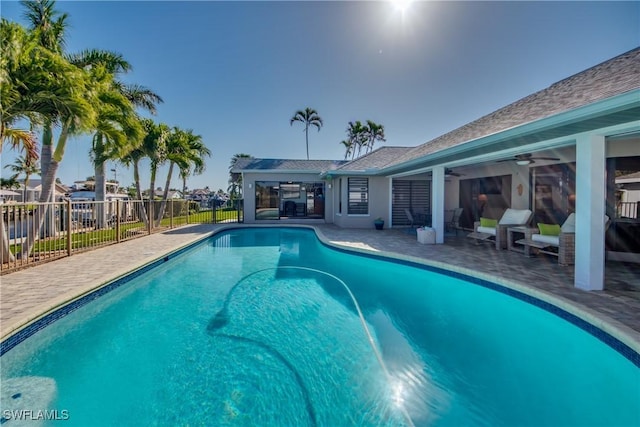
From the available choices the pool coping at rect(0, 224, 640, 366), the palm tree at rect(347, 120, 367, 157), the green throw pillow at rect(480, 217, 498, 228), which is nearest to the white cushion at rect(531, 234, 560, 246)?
the green throw pillow at rect(480, 217, 498, 228)

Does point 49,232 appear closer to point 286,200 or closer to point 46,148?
point 46,148

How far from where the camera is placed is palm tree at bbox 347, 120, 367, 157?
3384 centimetres

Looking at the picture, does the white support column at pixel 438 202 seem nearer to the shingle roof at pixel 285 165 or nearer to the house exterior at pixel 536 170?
the house exterior at pixel 536 170

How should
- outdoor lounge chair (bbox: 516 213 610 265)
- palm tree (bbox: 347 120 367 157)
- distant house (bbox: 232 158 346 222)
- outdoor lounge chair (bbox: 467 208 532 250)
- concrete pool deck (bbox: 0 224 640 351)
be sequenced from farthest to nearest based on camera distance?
palm tree (bbox: 347 120 367 157), distant house (bbox: 232 158 346 222), outdoor lounge chair (bbox: 467 208 532 250), outdoor lounge chair (bbox: 516 213 610 265), concrete pool deck (bbox: 0 224 640 351)

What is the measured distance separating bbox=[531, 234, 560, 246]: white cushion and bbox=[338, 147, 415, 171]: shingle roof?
25.1 feet

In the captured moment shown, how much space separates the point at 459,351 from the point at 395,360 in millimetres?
955

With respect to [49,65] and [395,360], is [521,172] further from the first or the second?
[49,65]

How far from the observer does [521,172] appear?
1023 cm

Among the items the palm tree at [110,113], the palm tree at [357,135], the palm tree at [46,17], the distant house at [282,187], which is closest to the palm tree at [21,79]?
the palm tree at [110,113]

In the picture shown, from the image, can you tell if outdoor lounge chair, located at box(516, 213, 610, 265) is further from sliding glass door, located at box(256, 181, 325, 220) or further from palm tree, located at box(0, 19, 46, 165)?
sliding glass door, located at box(256, 181, 325, 220)

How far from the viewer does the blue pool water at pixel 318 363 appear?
2.75 m

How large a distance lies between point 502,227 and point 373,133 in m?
28.6

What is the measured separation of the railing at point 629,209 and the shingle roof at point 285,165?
11603mm

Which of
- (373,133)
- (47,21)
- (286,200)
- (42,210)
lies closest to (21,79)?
(42,210)
